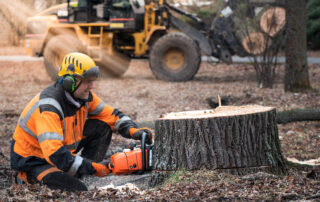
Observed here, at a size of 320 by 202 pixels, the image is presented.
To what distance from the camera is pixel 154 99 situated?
31.4 feet

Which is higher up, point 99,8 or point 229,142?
point 99,8

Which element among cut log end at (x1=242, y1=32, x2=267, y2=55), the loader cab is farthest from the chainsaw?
the loader cab

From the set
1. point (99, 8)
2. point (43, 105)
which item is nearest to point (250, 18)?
point (99, 8)

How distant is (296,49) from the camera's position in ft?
30.7

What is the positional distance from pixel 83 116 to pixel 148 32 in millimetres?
8240

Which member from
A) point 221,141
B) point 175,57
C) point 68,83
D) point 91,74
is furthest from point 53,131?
point 175,57

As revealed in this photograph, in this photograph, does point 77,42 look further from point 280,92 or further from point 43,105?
point 43,105

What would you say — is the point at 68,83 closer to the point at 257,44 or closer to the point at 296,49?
the point at 296,49

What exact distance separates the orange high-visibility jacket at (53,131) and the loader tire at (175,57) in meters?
7.57

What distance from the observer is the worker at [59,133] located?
13.0 ft

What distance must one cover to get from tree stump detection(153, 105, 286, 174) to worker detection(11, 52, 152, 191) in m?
0.60

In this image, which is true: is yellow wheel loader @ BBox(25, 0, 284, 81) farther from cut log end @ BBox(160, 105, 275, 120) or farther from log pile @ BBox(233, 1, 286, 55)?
cut log end @ BBox(160, 105, 275, 120)

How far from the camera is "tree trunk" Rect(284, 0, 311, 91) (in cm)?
932

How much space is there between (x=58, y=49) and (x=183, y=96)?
467 centimetres
